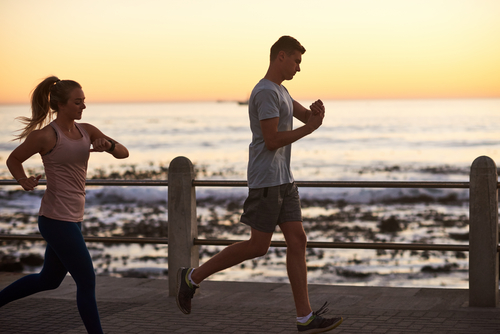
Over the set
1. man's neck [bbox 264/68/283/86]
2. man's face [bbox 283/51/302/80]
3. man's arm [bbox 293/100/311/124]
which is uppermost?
man's face [bbox 283/51/302/80]

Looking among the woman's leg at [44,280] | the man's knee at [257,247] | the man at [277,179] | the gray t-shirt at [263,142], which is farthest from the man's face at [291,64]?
the woman's leg at [44,280]

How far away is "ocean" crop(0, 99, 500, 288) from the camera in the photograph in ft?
31.6

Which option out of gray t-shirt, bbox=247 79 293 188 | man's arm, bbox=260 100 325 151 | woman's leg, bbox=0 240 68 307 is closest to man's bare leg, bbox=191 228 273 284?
gray t-shirt, bbox=247 79 293 188

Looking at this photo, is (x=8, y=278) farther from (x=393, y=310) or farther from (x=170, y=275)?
(x=393, y=310)

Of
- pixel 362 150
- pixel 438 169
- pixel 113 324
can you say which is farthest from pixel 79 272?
pixel 362 150

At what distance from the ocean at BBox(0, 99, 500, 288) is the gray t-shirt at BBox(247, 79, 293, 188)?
14.4 ft

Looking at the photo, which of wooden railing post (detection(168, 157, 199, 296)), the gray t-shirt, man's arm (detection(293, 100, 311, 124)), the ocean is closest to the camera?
the gray t-shirt

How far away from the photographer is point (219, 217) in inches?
705

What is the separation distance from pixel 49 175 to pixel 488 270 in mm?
3786

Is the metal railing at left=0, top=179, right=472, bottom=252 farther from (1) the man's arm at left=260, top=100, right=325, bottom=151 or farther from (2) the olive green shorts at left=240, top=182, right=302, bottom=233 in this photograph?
(1) the man's arm at left=260, top=100, right=325, bottom=151

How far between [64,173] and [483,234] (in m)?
3.59

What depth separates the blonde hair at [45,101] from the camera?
4289 millimetres

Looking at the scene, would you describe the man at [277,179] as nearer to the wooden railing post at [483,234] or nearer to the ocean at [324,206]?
the wooden railing post at [483,234]

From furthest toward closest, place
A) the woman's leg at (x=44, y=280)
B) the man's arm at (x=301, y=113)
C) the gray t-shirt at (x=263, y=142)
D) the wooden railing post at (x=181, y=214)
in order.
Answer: the wooden railing post at (x=181, y=214) → the man's arm at (x=301, y=113) → the gray t-shirt at (x=263, y=142) → the woman's leg at (x=44, y=280)
